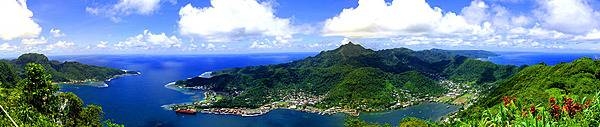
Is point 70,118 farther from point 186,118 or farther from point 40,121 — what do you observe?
point 186,118

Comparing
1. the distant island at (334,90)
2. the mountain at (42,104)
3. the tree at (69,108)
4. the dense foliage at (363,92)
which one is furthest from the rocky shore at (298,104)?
the tree at (69,108)

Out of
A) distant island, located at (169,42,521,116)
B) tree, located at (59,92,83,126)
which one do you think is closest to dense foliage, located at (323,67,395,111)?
distant island, located at (169,42,521,116)

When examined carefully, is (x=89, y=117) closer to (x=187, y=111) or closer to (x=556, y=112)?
(x=556, y=112)

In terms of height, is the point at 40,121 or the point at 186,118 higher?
the point at 40,121

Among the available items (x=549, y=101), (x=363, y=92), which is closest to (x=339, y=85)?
(x=363, y=92)

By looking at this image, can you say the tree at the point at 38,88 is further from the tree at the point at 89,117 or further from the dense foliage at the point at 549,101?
the dense foliage at the point at 549,101

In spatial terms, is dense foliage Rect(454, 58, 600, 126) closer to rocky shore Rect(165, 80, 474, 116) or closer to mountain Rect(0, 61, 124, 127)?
mountain Rect(0, 61, 124, 127)

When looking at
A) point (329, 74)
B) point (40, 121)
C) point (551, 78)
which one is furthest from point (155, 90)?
point (40, 121)

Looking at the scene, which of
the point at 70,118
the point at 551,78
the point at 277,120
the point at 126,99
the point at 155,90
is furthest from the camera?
the point at 155,90

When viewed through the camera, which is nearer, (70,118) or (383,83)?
(70,118)
